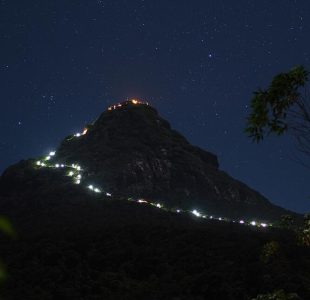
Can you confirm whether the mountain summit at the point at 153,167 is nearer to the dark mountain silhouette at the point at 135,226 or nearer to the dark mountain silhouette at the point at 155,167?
the dark mountain silhouette at the point at 155,167

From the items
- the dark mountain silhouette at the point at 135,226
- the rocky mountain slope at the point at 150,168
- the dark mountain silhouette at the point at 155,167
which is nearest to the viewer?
the dark mountain silhouette at the point at 135,226

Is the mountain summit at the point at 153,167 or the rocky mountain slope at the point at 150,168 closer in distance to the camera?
the rocky mountain slope at the point at 150,168

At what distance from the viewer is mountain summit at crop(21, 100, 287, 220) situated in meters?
66.6

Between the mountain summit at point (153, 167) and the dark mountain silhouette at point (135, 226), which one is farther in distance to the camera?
the mountain summit at point (153, 167)

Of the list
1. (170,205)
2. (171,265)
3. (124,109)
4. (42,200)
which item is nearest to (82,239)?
(171,265)

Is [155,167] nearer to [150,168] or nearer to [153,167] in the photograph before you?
[153,167]

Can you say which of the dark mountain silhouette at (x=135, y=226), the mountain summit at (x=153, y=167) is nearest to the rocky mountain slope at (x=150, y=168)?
the mountain summit at (x=153, y=167)

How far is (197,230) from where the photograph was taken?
37.0m

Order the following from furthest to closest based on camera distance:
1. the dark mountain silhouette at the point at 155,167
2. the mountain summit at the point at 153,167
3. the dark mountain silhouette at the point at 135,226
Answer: the dark mountain silhouette at the point at 155,167 → the mountain summit at the point at 153,167 → the dark mountain silhouette at the point at 135,226

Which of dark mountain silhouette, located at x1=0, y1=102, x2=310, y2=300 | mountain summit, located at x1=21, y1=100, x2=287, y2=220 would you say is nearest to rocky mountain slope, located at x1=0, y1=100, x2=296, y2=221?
mountain summit, located at x1=21, y1=100, x2=287, y2=220

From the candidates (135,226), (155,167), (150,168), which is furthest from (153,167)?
(135,226)

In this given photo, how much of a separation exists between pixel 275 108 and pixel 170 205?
57117 millimetres

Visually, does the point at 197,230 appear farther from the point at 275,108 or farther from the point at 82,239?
the point at 275,108

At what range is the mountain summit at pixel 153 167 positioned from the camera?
66562mm
